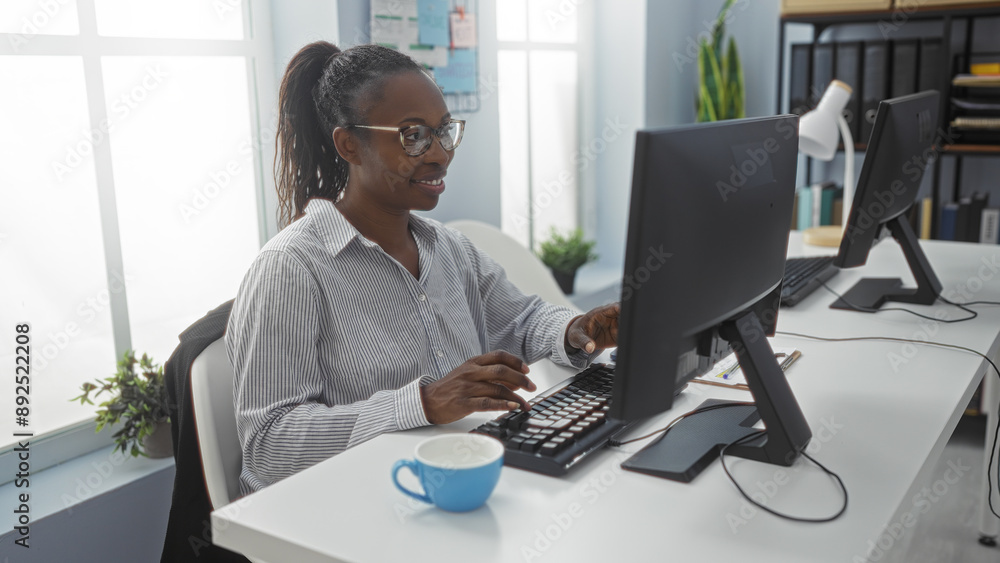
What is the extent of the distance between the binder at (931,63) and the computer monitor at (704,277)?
2.29 metres

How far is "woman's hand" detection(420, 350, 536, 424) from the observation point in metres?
1.13

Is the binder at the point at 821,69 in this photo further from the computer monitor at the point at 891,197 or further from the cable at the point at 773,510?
the cable at the point at 773,510

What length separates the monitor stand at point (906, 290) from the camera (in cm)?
179

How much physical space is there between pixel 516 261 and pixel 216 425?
116 cm

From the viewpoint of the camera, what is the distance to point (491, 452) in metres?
0.95

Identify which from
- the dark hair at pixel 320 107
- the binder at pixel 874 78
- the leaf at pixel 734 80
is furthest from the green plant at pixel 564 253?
the dark hair at pixel 320 107

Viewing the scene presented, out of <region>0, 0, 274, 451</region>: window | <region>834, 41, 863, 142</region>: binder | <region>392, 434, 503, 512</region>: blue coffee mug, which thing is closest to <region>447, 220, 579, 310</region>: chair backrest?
<region>0, 0, 274, 451</region>: window

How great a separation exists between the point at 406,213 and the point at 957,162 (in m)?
2.48

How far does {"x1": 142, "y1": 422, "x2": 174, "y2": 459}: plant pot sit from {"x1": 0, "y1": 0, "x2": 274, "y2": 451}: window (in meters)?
0.18

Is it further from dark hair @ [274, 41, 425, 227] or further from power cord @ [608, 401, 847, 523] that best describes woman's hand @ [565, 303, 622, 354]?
dark hair @ [274, 41, 425, 227]

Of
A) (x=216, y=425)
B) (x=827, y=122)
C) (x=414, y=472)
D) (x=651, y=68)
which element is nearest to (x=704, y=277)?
(x=414, y=472)

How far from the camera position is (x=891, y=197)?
1763 mm

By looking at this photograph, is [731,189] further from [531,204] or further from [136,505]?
[531,204]

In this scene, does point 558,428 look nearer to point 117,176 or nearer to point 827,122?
point 117,176
